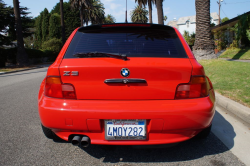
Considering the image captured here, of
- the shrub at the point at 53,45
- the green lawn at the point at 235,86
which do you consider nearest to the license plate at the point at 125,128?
the green lawn at the point at 235,86

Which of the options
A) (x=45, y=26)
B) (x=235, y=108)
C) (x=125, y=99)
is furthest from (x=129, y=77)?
(x=45, y=26)

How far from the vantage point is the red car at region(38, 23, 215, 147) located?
7.29 feet

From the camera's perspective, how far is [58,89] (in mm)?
2357

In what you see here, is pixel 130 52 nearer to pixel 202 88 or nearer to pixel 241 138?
pixel 202 88

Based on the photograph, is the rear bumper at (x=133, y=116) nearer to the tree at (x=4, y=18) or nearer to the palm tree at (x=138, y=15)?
the tree at (x=4, y=18)

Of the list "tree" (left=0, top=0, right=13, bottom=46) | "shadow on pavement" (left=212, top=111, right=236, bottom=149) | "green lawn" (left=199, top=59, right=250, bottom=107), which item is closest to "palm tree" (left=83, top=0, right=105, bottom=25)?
"tree" (left=0, top=0, right=13, bottom=46)

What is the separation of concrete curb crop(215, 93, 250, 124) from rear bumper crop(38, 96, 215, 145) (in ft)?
5.91

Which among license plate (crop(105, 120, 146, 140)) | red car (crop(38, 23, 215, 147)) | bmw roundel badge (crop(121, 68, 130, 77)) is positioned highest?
bmw roundel badge (crop(121, 68, 130, 77))

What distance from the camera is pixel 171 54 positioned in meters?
2.53

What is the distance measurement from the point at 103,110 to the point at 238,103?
322 centimetres

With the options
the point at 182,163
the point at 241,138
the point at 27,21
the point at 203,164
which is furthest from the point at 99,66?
the point at 27,21

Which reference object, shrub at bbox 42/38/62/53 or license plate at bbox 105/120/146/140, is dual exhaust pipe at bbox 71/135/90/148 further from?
shrub at bbox 42/38/62/53

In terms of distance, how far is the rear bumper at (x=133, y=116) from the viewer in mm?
2205

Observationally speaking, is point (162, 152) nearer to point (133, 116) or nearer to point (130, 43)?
point (133, 116)
